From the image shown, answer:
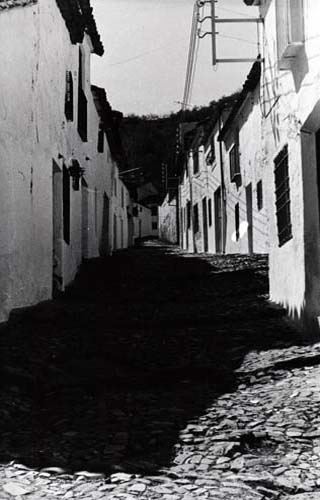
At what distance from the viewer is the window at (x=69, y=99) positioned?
36.2 feet

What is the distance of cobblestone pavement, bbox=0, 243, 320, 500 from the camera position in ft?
11.3

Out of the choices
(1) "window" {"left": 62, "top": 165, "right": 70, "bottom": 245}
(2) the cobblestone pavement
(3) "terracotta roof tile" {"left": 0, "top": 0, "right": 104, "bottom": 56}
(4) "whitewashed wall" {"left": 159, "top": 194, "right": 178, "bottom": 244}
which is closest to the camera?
(2) the cobblestone pavement

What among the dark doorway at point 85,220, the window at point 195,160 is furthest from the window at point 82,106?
the window at point 195,160

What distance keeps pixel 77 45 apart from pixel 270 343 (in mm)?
8630

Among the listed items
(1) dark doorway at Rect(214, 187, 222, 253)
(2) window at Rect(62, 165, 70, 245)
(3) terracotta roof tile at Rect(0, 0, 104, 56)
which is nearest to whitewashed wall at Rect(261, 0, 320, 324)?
(3) terracotta roof tile at Rect(0, 0, 104, 56)

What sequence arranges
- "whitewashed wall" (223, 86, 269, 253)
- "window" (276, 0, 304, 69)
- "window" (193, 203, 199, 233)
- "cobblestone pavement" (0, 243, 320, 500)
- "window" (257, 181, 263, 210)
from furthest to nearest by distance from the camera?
"window" (193, 203, 199, 233)
"window" (257, 181, 263, 210)
"whitewashed wall" (223, 86, 269, 253)
"window" (276, 0, 304, 69)
"cobblestone pavement" (0, 243, 320, 500)

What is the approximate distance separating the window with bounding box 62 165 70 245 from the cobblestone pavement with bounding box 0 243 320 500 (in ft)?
6.29

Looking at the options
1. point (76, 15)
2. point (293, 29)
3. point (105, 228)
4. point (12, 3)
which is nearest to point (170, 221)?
point (105, 228)

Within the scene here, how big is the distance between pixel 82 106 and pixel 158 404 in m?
9.71

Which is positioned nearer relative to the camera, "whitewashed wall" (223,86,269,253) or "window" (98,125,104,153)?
"whitewashed wall" (223,86,269,253)

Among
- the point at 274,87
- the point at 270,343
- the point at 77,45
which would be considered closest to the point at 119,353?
the point at 270,343

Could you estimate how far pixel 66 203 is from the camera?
10.8m

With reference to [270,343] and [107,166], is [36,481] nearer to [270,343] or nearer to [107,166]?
[270,343]

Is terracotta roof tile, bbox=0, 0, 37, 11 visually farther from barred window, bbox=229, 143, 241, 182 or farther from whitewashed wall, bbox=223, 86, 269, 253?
barred window, bbox=229, 143, 241, 182
